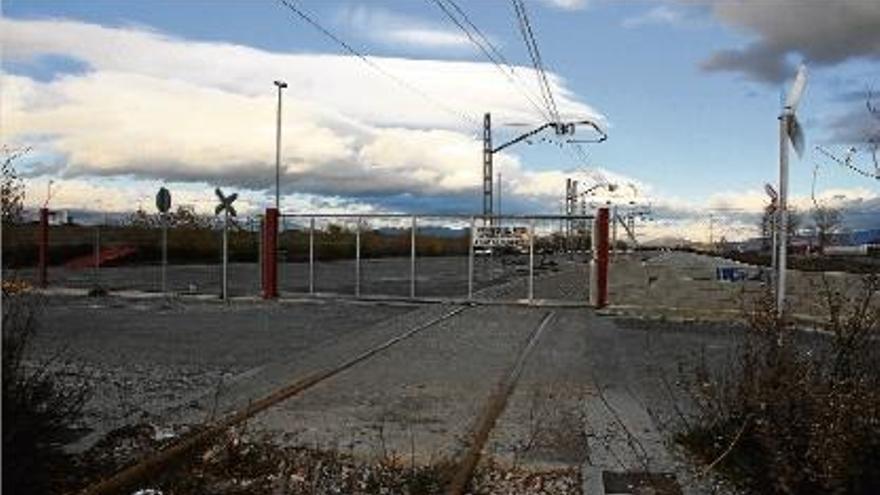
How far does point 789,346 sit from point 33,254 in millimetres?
37062

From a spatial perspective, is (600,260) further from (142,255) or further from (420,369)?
(142,255)

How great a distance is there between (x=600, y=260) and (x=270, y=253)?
8.16m

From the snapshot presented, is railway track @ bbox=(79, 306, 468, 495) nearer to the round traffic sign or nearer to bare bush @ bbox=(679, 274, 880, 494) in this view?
bare bush @ bbox=(679, 274, 880, 494)

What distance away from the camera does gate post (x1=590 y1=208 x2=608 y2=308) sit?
2464 centimetres

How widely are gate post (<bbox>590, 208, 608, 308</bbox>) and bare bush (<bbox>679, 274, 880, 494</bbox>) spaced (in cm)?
1517

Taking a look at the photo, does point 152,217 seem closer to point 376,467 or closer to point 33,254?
point 33,254

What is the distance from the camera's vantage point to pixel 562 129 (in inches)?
1351

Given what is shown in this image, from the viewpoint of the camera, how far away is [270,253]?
2708cm

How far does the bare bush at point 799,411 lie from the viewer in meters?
7.20

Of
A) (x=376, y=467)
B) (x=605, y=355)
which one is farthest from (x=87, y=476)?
(x=605, y=355)

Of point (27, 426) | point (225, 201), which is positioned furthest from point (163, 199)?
point (27, 426)

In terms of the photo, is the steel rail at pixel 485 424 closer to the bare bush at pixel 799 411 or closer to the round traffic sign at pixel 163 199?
the bare bush at pixel 799 411

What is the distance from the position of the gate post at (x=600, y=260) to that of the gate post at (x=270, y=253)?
25.8 feet

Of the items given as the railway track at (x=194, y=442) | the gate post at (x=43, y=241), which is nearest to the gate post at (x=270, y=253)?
the gate post at (x=43, y=241)
